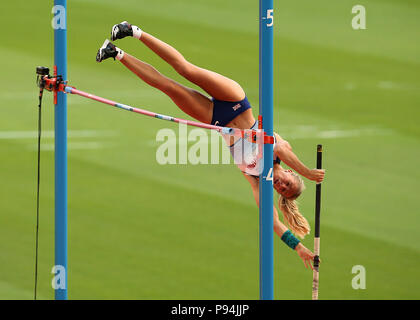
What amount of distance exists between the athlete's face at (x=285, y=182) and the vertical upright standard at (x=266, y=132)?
1.63 meters

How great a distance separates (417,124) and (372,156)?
206 cm

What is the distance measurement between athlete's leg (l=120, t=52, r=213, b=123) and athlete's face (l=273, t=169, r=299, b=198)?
857 millimetres

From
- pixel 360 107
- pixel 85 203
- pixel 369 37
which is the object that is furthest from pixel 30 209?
pixel 369 37

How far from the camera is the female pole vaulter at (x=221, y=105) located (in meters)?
8.79

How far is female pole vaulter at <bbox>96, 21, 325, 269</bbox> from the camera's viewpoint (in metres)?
8.79

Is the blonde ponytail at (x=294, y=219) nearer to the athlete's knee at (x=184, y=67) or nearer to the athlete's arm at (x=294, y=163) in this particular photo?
the athlete's arm at (x=294, y=163)

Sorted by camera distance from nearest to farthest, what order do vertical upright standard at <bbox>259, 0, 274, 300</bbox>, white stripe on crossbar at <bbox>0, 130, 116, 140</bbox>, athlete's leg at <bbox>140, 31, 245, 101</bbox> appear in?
vertical upright standard at <bbox>259, 0, 274, 300</bbox>, athlete's leg at <bbox>140, 31, 245, 101</bbox>, white stripe on crossbar at <bbox>0, 130, 116, 140</bbox>

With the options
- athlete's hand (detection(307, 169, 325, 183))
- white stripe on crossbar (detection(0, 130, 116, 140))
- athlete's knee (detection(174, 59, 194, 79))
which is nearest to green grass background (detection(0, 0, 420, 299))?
white stripe on crossbar (detection(0, 130, 116, 140))

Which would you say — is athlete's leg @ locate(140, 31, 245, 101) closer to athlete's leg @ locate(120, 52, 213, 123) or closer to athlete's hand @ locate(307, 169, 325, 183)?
athlete's leg @ locate(120, 52, 213, 123)

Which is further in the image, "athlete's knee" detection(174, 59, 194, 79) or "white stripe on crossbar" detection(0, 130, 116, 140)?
"white stripe on crossbar" detection(0, 130, 116, 140)

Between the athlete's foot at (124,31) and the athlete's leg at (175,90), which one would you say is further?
the athlete's leg at (175,90)

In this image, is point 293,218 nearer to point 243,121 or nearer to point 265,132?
point 243,121

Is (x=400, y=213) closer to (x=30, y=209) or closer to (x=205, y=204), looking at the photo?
(x=205, y=204)

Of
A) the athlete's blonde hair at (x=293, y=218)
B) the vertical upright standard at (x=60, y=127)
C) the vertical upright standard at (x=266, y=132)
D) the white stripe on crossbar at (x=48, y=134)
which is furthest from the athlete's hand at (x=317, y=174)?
the white stripe on crossbar at (x=48, y=134)
